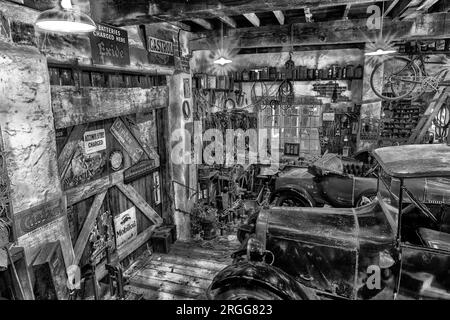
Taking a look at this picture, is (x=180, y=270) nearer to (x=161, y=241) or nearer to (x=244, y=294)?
(x=161, y=241)

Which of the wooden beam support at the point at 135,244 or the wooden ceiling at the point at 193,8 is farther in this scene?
the wooden beam support at the point at 135,244

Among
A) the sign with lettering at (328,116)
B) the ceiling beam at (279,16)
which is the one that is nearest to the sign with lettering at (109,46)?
the ceiling beam at (279,16)

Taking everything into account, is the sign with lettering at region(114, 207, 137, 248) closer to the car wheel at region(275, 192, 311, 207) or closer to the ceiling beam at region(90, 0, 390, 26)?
the ceiling beam at region(90, 0, 390, 26)

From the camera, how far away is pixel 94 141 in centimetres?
483

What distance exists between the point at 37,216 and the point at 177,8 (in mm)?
3091

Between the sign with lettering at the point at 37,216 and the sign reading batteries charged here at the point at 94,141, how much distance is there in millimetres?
1262

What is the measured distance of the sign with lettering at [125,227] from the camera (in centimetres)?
546

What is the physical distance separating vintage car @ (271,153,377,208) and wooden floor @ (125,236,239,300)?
187 centimetres

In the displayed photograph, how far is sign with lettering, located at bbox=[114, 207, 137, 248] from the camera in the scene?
546 cm

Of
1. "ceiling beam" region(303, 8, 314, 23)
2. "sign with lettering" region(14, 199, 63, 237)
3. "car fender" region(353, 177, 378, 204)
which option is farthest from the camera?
"car fender" region(353, 177, 378, 204)

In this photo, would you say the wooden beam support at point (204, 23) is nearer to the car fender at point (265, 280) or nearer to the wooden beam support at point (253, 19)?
the wooden beam support at point (253, 19)

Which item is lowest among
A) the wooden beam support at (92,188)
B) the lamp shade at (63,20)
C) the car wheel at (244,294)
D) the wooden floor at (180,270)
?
the wooden floor at (180,270)

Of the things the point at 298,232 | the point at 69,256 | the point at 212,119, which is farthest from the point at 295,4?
the point at 212,119

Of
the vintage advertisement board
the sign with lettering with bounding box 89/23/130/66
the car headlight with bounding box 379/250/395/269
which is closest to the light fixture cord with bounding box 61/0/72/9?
the sign with lettering with bounding box 89/23/130/66
